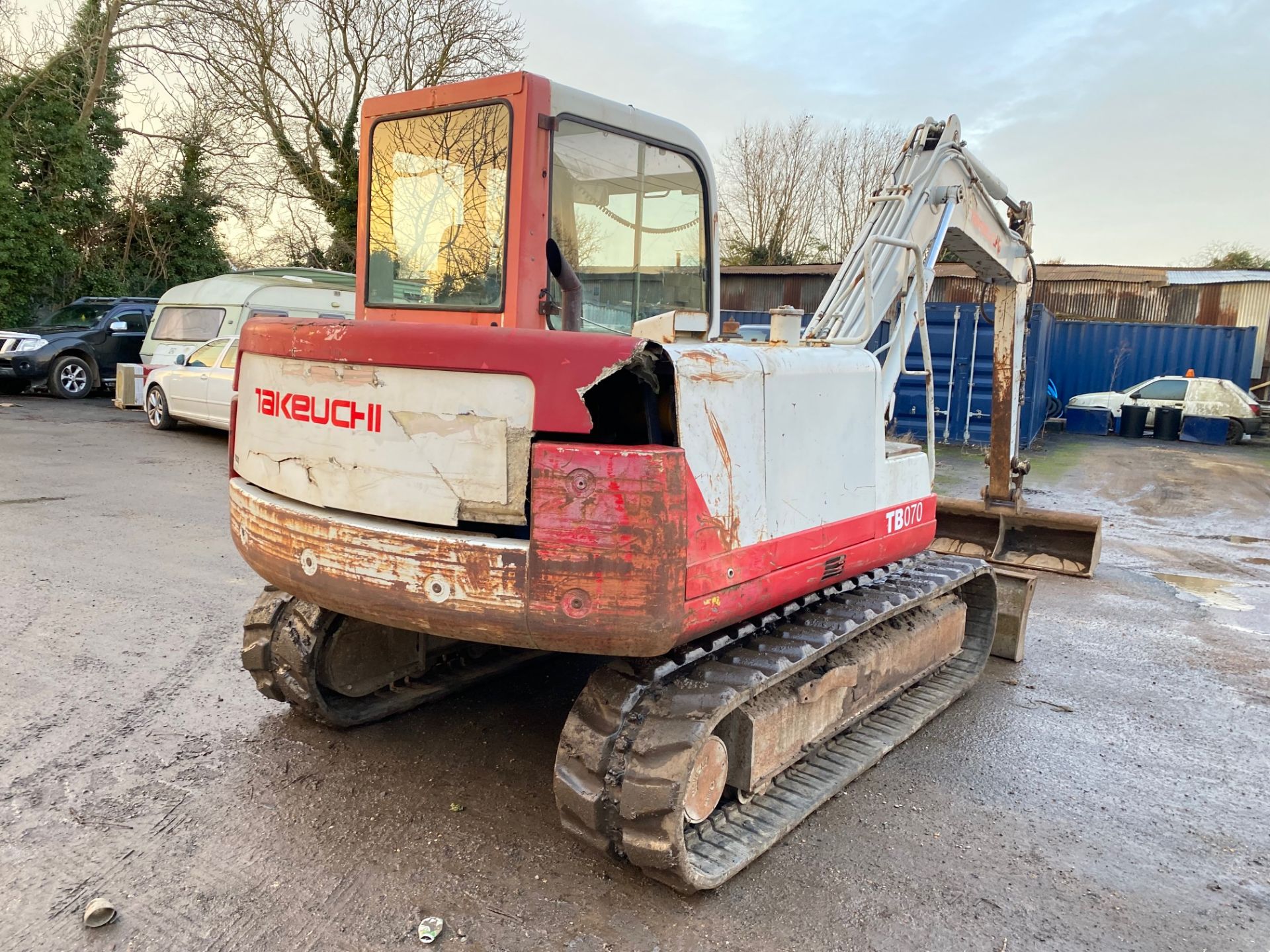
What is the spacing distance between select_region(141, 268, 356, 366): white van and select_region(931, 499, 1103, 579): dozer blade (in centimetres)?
1072

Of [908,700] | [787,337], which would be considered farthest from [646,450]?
[908,700]

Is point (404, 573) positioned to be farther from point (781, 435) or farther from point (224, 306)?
point (224, 306)

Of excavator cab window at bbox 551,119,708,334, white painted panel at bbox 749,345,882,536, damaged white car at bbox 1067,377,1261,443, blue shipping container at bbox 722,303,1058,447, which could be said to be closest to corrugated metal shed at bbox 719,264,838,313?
damaged white car at bbox 1067,377,1261,443

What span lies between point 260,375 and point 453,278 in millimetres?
785

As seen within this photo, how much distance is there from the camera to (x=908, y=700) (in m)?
4.45

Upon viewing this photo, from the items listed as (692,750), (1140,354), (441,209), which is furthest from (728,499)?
(1140,354)

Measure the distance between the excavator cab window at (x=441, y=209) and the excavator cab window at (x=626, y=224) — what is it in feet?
0.75

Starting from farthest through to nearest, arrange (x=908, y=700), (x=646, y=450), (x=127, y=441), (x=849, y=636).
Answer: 1. (x=127, y=441)
2. (x=908, y=700)
3. (x=849, y=636)
4. (x=646, y=450)

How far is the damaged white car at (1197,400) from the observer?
1848 centimetres

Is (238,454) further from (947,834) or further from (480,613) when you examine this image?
(947,834)

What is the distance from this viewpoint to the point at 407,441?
107 inches

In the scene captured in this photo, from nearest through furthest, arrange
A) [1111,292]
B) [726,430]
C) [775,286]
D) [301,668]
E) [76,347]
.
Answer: [726,430]
[301,668]
[76,347]
[1111,292]
[775,286]

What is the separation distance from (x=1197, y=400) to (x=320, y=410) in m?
20.5

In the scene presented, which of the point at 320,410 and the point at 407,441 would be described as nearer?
the point at 407,441
